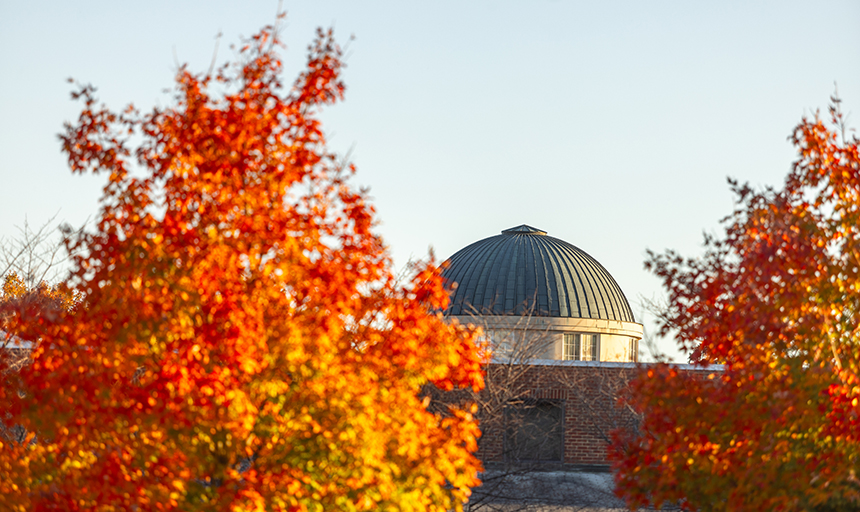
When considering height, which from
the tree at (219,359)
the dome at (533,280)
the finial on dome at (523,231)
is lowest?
the tree at (219,359)

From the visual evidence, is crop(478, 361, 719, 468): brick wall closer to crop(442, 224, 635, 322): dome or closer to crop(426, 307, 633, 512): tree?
crop(426, 307, 633, 512): tree

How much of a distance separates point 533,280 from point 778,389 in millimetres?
31589

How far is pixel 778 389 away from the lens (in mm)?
8477

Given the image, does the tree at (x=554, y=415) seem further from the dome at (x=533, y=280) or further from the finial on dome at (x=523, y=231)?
the finial on dome at (x=523, y=231)

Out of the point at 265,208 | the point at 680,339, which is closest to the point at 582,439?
the point at 680,339

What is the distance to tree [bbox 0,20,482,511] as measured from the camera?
7082 mm

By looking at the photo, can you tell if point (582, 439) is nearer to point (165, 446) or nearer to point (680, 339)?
point (680, 339)

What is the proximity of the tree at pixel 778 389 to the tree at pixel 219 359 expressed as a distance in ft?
8.19

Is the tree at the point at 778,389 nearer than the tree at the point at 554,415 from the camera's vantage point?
Yes

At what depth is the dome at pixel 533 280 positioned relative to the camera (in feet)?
128

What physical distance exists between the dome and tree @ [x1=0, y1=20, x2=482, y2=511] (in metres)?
29.2

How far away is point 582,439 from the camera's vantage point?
2580cm

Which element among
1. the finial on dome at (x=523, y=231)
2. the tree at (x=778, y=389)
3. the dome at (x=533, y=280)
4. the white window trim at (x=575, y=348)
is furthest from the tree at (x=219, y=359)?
the finial on dome at (x=523, y=231)

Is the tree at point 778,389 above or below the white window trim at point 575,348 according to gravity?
below
